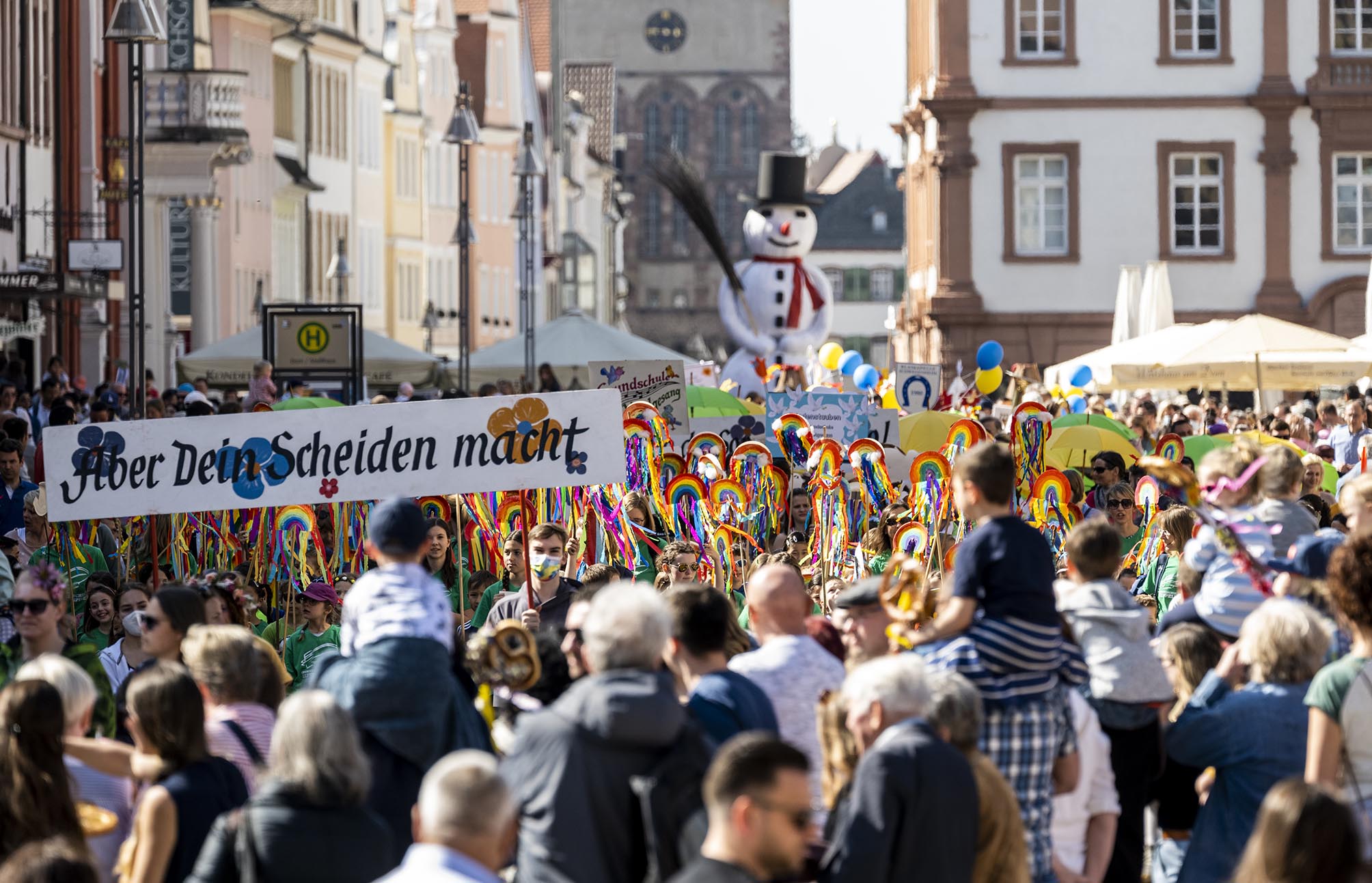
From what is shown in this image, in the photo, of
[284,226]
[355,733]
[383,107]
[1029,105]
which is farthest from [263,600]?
[383,107]

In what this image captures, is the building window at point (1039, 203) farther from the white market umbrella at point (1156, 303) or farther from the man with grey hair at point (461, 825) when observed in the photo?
the man with grey hair at point (461, 825)

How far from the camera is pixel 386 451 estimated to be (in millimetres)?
11062

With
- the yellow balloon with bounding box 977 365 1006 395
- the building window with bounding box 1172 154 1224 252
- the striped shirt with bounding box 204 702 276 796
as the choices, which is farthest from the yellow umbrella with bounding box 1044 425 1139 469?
the building window with bounding box 1172 154 1224 252

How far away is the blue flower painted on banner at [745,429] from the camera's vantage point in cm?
1700

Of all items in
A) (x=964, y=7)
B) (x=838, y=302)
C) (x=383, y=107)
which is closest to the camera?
(x=964, y=7)

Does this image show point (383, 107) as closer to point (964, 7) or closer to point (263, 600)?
point (964, 7)

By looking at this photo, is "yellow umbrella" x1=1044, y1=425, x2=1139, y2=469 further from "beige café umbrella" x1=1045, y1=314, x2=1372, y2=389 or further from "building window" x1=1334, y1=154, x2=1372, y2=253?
"building window" x1=1334, y1=154, x2=1372, y2=253

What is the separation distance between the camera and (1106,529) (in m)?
7.21

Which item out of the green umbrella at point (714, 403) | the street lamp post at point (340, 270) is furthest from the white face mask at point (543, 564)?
the street lamp post at point (340, 270)

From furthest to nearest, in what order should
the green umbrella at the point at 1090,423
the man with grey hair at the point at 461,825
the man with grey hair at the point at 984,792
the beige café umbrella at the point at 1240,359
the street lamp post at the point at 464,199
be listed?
1. the street lamp post at the point at 464,199
2. the beige café umbrella at the point at 1240,359
3. the green umbrella at the point at 1090,423
4. the man with grey hair at the point at 984,792
5. the man with grey hair at the point at 461,825

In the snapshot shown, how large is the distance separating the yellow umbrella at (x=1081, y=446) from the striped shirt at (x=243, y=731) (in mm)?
11019

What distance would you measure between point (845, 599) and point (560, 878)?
4.97ft

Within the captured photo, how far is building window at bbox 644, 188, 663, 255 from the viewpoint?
120312mm

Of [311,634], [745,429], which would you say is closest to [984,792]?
[311,634]
